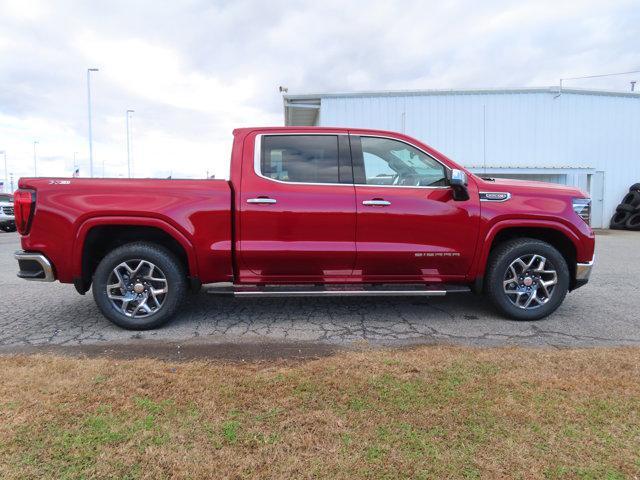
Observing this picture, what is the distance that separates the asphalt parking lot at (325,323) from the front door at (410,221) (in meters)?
0.57

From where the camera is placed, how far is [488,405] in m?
2.72

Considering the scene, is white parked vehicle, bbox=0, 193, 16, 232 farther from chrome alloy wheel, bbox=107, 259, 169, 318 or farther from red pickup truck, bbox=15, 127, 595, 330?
chrome alloy wheel, bbox=107, 259, 169, 318

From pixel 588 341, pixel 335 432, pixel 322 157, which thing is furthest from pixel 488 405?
pixel 322 157

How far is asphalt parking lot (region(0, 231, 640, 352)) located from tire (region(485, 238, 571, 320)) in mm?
168

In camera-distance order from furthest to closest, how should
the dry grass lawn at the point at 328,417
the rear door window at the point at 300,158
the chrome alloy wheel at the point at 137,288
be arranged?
1. the rear door window at the point at 300,158
2. the chrome alloy wheel at the point at 137,288
3. the dry grass lawn at the point at 328,417

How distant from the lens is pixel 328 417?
8.50ft

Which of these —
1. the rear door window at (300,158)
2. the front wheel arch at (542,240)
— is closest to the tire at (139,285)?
the rear door window at (300,158)

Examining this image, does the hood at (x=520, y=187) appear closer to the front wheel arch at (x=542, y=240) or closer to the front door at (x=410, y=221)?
the front door at (x=410, y=221)

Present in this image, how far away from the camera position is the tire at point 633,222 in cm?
1653

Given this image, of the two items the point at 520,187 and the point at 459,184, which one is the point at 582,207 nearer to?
the point at 520,187

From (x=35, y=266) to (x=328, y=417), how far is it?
319 centimetres

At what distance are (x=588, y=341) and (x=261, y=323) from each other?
3.05m

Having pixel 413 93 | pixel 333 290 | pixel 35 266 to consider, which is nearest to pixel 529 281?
pixel 333 290

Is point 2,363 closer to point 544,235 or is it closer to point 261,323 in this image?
point 261,323
